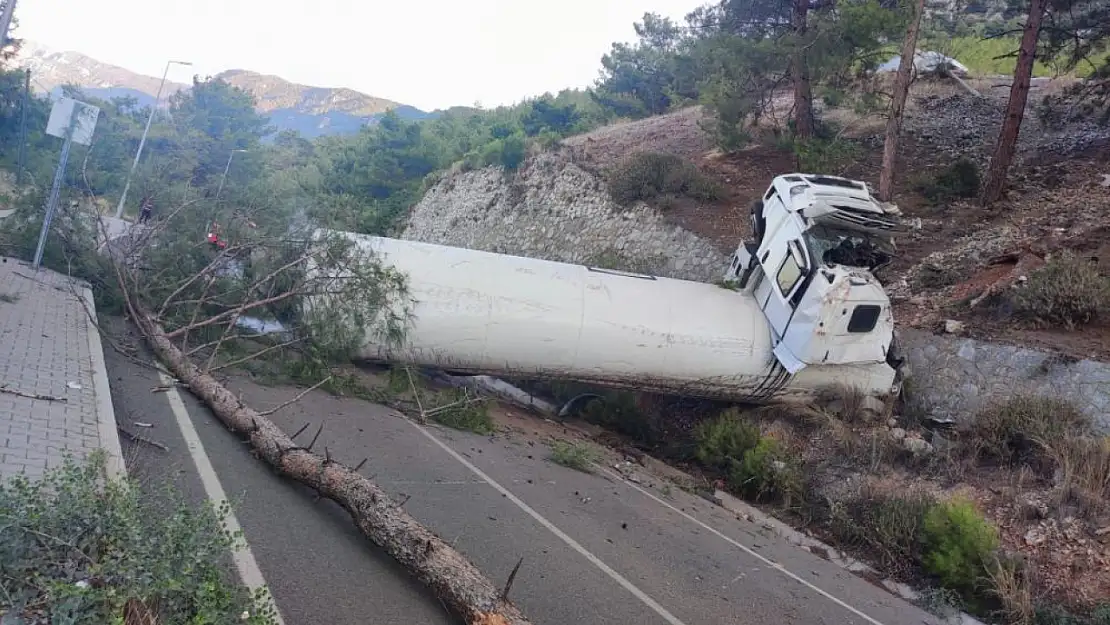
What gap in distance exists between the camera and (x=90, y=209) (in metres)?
10.9

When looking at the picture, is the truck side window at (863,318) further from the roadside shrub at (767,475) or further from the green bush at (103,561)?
the green bush at (103,561)

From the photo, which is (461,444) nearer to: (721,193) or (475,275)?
(475,275)

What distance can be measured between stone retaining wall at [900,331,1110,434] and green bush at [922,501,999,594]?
2.73 meters

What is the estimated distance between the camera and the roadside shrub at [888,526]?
7.30 metres

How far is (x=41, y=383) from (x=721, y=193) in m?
14.5

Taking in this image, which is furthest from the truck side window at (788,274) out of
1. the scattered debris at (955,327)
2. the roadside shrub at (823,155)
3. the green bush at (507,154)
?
the green bush at (507,154)

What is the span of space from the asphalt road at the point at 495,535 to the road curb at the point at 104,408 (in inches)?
6.7

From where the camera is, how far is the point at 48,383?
609 centimetres

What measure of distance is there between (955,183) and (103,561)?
16485mm

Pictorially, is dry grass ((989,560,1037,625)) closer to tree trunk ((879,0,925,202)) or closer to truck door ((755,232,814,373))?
truck door ((755,232,814,373))

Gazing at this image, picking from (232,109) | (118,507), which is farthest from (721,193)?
(232,109)

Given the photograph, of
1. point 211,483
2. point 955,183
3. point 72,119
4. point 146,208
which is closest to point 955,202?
point 955,183

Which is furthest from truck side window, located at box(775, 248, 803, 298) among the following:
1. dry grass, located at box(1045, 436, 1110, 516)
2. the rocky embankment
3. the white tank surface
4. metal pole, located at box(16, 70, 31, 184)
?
metal pole, located at box(16, 70, 31, 184)

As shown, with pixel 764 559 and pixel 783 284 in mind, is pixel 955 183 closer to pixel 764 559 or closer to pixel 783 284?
pixel 783 284
